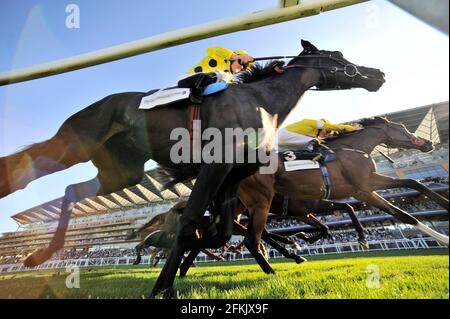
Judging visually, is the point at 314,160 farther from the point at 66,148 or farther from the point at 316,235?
the point at 66,148

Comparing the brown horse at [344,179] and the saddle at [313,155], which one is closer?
the brown horse at [344,179]

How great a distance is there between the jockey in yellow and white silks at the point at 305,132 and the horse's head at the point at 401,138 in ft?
2.23

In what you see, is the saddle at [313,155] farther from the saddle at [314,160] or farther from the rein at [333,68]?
the rein at [333,68]

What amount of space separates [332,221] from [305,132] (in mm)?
11250

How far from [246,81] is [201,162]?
1.16m

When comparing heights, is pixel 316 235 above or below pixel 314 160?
below

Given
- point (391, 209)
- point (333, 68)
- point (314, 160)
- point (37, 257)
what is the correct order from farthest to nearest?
1. point (314, 160)
2. point (391, 209)
3. point (333, 68)
4. point (37, 257)

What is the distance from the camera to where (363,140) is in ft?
16.3

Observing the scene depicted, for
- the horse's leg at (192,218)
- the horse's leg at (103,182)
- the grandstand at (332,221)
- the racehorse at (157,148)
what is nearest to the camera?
the horse's leg at (192,218)

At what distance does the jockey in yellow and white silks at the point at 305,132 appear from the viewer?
536 centimetres

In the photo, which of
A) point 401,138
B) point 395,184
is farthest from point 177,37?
point 401,138

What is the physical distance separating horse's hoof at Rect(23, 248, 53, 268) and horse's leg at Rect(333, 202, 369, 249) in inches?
186

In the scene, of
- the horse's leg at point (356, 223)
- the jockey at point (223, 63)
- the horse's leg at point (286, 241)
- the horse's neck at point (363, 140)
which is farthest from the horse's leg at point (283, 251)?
the jockey at point (223, 63)
